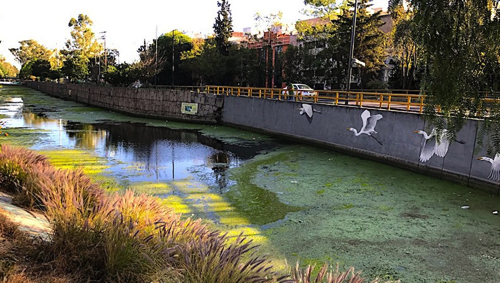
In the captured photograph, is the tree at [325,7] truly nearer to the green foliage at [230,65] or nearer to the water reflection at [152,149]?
the green foliage at [230,65]

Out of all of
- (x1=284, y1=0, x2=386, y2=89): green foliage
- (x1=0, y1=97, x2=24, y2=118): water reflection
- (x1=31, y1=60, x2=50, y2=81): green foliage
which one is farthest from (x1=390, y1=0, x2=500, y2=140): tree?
(x1=31, y1=60, x2=50, y2=81): green foliage

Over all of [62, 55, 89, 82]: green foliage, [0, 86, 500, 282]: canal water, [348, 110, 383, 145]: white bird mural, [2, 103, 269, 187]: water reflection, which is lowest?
[2, 103, 269, 187]: water reflection

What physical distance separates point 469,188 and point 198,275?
456 inches

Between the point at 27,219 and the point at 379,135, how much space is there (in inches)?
557

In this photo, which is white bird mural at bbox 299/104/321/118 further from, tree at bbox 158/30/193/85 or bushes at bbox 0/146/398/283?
tree at bbox 158/30/193/85

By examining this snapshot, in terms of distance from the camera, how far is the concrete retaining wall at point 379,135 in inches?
488

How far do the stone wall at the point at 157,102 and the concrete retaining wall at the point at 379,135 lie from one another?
13.5 feet

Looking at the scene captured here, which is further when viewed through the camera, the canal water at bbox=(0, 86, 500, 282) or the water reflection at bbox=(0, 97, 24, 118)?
the water reflection at bbox=(0, 97, 24, 118)

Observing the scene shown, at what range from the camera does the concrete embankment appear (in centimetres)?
1248

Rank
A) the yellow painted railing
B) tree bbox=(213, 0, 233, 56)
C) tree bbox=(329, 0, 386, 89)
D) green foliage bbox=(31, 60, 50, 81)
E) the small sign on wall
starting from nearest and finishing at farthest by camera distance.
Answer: the yellow painted railing → the small sign on wall → tree bbox=(329, 0, 386, 89) → tree bbox=(213, 0, 233, 56) → green foliage bbox=(31, 60, 50, 81)

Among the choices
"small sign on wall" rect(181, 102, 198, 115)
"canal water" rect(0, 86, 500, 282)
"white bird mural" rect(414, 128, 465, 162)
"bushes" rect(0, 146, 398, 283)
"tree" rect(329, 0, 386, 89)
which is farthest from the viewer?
"tree" rect(329, 0, 386, 89)

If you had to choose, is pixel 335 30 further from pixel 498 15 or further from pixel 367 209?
pixel 498 15

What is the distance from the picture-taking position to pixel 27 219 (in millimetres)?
5047

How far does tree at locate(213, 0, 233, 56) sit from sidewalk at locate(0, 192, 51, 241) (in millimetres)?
57199
